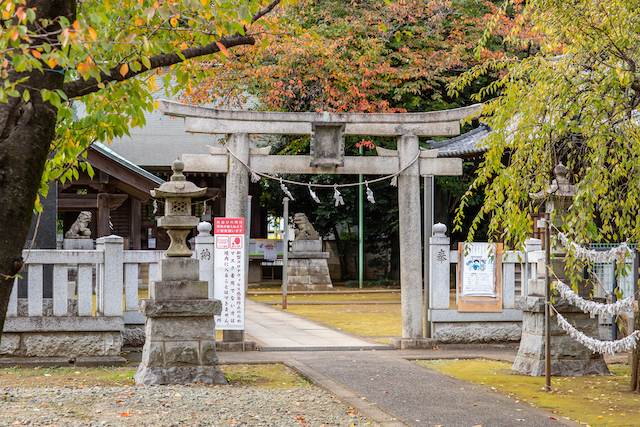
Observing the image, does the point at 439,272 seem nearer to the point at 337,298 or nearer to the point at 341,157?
the point at 341,157

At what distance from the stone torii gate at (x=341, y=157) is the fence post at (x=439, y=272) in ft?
0.77

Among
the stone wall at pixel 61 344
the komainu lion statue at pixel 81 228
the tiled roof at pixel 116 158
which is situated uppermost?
the tiled roof at pixel 116 158

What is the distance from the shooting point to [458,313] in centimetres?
1155

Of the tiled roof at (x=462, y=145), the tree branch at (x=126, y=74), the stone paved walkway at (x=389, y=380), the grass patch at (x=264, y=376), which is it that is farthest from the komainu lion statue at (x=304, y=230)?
the tree branch at (x=126, y=74)

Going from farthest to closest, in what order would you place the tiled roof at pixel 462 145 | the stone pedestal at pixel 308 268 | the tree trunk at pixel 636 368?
the stone pedestal at pixel 308 268 → the tiled roof at pixel 462 145 → the tree trunk at pixel 636 368

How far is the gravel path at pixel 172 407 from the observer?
→ 617 centimetres

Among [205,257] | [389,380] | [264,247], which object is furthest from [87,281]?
[264,247]

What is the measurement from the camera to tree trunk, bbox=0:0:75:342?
403 cm

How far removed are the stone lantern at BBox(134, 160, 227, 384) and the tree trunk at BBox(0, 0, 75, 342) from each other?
13.7ft

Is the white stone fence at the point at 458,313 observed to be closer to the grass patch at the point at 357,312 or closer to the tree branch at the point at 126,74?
the grass patch at the point at 357,312

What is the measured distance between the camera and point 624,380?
8609 mm

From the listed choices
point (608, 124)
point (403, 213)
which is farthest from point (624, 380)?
point (403, 213)

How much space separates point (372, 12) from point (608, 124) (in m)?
16.2

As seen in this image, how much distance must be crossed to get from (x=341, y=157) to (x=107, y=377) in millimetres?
5019
